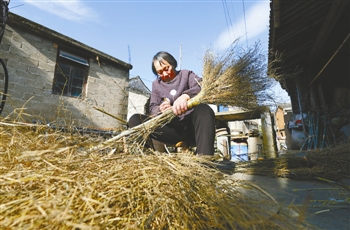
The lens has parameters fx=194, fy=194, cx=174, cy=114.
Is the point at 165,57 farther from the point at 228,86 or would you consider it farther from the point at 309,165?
the point at 309,165

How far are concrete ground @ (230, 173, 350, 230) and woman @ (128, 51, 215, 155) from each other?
58cm

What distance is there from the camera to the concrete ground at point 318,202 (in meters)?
0.83

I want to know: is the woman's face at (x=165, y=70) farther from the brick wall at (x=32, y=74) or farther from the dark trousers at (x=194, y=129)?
the brick wall at (x=32, y=74)

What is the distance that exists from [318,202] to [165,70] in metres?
1.79

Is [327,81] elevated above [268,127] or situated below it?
above

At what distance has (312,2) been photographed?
10.7ft

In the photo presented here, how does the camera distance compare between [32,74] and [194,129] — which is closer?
[194,129]

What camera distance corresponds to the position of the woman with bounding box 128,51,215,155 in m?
1.63

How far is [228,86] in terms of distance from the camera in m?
1.85

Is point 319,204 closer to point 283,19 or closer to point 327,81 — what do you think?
point 283,19

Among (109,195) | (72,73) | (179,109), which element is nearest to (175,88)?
(179,109)

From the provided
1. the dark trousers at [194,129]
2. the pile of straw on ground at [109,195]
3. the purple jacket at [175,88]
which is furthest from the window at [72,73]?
Result: the pile of straw on ground at [109,195]

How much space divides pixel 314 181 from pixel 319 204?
2.31 feet

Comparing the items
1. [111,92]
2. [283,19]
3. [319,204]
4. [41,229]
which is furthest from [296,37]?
[111,92]
